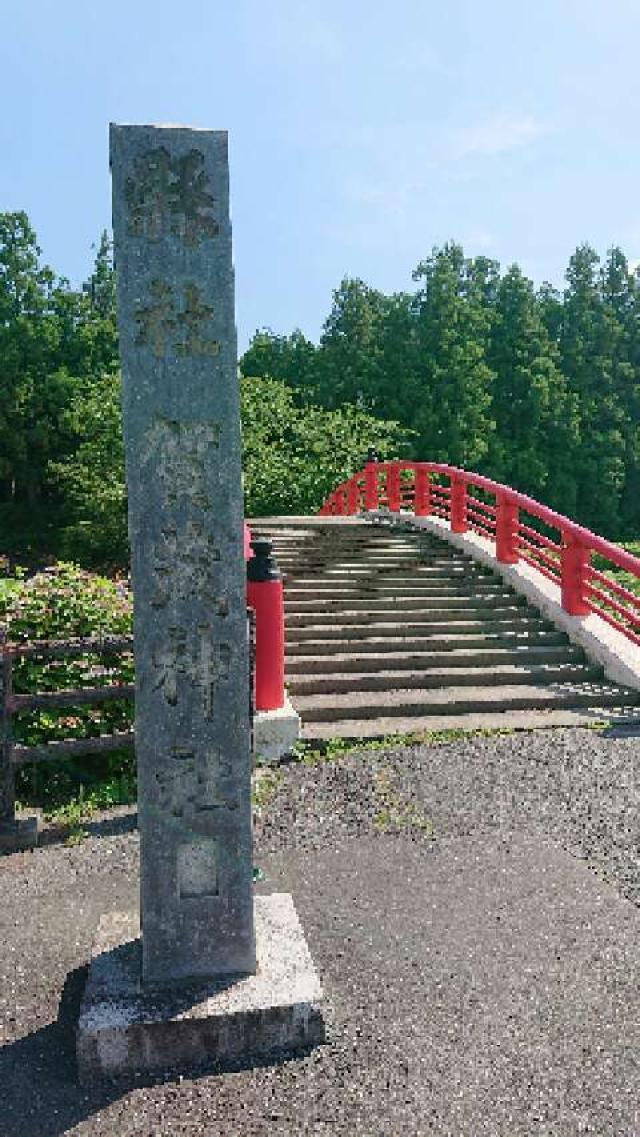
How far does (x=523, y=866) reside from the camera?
502cm

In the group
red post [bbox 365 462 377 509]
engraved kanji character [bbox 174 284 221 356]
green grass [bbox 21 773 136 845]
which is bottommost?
green grass [bbox 21 773 136 845]

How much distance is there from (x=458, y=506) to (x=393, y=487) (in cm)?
411

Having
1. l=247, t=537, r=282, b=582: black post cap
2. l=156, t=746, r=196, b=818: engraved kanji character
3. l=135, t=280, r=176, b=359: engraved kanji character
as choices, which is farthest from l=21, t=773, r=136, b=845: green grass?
l=135, t=280, r=176, b=359: engraved kanji character

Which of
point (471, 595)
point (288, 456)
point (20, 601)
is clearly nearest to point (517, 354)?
point (288, 456)

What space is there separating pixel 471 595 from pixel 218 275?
763 cm

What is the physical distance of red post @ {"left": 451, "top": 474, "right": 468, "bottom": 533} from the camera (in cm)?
1281

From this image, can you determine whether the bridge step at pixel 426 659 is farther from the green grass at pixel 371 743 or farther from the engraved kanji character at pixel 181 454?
the engraved kanji character at pixel 181 454

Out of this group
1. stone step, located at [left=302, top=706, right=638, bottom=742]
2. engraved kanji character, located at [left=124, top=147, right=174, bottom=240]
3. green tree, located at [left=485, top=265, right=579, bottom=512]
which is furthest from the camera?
green tree, located at [left=485, top=265, right=579, bottom=512]

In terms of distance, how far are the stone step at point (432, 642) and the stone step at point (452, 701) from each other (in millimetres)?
804

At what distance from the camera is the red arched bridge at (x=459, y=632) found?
7742 millimetres

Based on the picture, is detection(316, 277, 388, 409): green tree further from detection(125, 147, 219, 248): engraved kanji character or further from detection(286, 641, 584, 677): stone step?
detection(125, 147, 219, 248): engraved kanji character

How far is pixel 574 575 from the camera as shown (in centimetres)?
936

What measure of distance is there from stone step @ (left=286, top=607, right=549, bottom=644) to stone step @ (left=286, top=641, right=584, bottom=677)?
0.36m

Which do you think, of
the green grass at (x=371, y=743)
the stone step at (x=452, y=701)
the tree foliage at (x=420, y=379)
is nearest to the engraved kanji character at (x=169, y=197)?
the green grass at (x=371, y=743)
